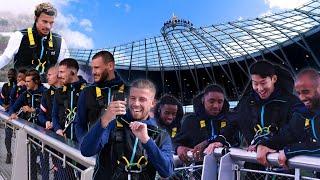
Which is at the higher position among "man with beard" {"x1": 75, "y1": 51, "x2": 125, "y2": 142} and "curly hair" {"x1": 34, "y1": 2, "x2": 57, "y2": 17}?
"curly hair" {"x1": 34, "y1": 2, "x2": 57, "y2": 17}

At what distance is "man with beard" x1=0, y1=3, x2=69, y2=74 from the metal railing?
88 cm

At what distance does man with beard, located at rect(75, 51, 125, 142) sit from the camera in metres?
3.37

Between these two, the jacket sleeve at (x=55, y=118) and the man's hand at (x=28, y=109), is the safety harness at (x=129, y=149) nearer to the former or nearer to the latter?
the jacket sleeve at (x=55, y=118)

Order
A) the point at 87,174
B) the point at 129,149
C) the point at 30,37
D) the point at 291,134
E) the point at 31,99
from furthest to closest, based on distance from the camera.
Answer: the point at 31,99 → the point at 30,37 → the point at 291,134 → the point at 129,149 → the point at 87,174

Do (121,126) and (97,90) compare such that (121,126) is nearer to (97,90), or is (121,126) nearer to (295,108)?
(97,90)

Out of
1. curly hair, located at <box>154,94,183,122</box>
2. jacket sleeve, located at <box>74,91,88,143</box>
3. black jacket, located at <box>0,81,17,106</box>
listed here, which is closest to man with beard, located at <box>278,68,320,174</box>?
jacket sleeve, located at <box>74,91,88,143</box>

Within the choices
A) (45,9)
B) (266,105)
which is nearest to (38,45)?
(45,9)

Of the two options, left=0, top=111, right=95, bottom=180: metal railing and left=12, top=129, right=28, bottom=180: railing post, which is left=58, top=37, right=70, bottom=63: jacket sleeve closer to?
left=0, top=111, right=95, bottom=180: metal railing

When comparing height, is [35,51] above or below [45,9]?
below

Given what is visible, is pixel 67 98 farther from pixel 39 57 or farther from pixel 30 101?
pixel 30 101

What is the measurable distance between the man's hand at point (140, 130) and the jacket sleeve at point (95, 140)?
0.67 feet

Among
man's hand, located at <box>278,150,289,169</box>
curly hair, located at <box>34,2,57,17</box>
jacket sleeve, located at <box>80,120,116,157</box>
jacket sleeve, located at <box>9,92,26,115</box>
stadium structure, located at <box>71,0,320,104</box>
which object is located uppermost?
stadium structure, located at <box>71,0,320,104</box>

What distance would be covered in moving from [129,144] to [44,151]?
3.26 feet

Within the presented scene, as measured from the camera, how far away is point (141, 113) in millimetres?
2539
